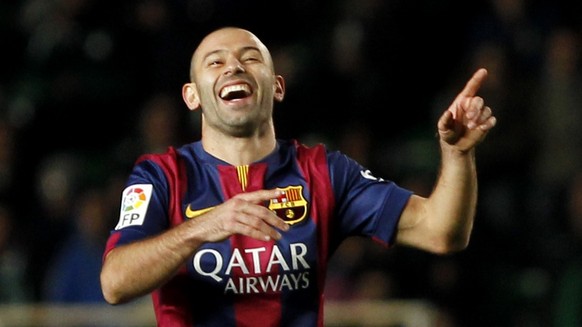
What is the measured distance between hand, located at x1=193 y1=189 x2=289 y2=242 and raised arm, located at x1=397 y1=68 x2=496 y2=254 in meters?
0.79

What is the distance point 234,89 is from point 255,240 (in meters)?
0.58

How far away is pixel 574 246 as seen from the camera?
8.59m

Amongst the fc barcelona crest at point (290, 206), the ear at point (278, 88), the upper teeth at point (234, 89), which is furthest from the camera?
the ear at point (278, 88)

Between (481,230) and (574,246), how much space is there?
2.49 ft

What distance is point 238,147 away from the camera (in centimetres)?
500

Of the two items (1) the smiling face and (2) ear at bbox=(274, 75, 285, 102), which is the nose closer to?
(1) the smiling face

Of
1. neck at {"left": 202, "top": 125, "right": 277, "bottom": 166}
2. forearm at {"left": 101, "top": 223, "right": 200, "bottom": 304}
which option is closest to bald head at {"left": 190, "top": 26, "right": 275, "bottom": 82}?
neck at {"left": 202, "top": 125, "right": 277, "bottom": 166}

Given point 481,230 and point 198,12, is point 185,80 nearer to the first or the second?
point 198,12

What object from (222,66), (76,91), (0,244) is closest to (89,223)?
(0,244)

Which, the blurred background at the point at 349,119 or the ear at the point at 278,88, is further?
the blurred background at the point at 349,119

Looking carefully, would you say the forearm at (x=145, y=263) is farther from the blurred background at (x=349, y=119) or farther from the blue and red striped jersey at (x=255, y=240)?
the blurred background at (x=349, y=119)

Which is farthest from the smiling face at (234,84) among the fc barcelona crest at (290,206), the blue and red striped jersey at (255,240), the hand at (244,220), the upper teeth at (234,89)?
the hand at (244,220)

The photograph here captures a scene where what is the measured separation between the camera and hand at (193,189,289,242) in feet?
13.5

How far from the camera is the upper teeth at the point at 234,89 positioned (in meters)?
4.92
